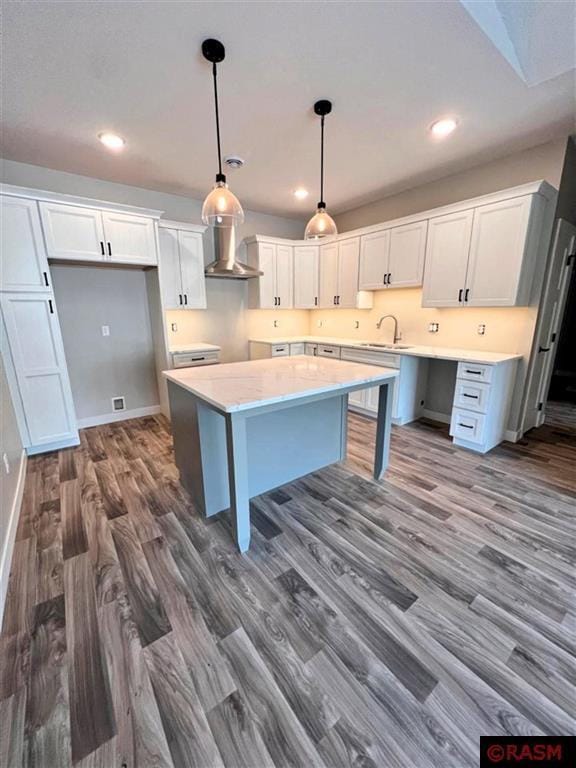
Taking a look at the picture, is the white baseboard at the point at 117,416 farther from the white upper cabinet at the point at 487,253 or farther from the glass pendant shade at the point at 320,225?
the white upper cabinet at the point at 487,253

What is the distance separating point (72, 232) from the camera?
3.09 m

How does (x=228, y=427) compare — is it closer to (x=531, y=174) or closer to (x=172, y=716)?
(x=172, y=716)

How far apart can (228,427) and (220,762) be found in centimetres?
122

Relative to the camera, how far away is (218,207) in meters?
1.95

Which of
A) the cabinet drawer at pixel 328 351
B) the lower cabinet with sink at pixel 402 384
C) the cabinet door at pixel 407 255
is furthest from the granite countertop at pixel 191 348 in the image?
the cabinet door at pixel 407 255

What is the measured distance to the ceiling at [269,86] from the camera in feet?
5.30

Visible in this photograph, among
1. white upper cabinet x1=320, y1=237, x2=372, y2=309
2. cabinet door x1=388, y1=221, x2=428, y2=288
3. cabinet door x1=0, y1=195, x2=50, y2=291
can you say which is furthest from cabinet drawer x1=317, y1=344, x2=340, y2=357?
cabinet door x1=0, y1=195, x2=50, y2=291

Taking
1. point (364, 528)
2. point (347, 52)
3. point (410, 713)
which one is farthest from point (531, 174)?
point (410, 713)

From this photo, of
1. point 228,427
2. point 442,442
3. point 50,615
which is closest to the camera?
point 50,615

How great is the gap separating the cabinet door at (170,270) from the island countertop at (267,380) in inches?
70.0

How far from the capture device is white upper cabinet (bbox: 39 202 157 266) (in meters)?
2.99

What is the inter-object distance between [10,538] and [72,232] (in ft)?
9.08

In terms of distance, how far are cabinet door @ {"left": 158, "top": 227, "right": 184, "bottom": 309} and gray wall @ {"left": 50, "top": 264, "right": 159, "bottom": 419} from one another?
1.45 ft

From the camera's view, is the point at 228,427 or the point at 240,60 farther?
the point at 240,60
